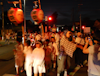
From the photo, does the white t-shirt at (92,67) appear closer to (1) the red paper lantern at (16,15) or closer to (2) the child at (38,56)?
(2) the child at (38,56)

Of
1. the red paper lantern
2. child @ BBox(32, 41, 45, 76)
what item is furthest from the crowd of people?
the red paper lantern

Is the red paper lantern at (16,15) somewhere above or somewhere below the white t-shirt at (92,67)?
above

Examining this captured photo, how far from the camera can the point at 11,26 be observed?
1932 inches

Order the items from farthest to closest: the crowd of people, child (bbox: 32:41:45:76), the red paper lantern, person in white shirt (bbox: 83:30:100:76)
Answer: the red paper lantern → child (bbox: 32:41:45:76) → the crowd of people → person in white shirt (bbox: 83:30:100:76)

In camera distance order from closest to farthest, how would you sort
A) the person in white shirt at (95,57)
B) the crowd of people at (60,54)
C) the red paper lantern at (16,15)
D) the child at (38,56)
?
1. the person in white shirt at (95,57)
2. the crowd of people at (60,54)
3. the child at (38,56)
4. the red paper lantern at (16,15)

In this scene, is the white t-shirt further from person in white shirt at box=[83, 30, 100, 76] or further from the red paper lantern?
the red paper lantern

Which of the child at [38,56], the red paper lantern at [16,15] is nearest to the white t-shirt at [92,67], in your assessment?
the child at [38,56]

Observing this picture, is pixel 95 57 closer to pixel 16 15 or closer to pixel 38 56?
pixel 38 56

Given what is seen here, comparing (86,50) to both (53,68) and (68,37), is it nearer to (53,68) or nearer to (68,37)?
(68,37)

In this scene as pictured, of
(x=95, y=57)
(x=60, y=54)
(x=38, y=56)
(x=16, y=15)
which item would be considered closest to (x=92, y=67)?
(x=95, y=57)

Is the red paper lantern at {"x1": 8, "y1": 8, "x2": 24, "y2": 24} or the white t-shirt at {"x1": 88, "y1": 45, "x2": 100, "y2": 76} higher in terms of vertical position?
the red paper lantern at {"x1": 8, "y1": 8, "x2": 24, "y2": 24}

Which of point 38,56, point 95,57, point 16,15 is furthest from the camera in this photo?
point 16,15

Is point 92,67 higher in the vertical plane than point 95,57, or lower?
lower

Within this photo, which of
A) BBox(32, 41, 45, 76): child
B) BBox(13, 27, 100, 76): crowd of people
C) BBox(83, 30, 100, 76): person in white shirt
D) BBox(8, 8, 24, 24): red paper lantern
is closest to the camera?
BBox(83, 30, 100, 76): person in white shirt
